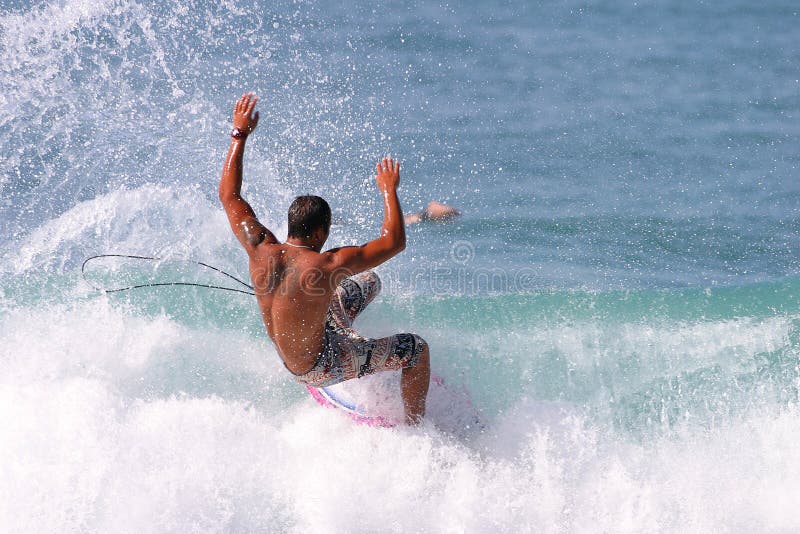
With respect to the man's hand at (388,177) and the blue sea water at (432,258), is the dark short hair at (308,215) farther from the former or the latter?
the blue sea water at (432,258)

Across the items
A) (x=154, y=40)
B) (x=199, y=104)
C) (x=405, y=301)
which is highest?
(x=154, y=40)

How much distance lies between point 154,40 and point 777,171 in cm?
752

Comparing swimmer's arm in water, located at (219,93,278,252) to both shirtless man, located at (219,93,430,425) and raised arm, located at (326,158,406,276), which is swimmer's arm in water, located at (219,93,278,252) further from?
raised arm, located at (326,158,406,276)

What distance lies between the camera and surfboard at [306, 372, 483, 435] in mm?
5281

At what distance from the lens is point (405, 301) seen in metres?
6.54

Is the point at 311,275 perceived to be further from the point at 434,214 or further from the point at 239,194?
the point at 434,214

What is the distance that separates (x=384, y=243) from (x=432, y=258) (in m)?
3.59

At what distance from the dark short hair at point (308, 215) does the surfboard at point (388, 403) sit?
151 centimetres

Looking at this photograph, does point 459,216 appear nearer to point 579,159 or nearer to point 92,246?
point 579,159

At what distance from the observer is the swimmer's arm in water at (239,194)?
4.30 metres

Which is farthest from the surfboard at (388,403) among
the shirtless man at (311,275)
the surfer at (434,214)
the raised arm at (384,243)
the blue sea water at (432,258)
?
the surfer at (434,214)

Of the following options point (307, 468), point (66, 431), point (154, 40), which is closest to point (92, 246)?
point (66, 431)

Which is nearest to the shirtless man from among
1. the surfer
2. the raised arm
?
the raised arm

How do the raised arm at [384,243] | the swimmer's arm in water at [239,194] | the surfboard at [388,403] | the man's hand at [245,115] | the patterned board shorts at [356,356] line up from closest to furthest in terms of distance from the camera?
the raised arm at [384,243], the swimmer's arm in water at [239,194], the man's hand at [245,115], the patterned board shorts at [356,356], the surfboard at [388,403]
